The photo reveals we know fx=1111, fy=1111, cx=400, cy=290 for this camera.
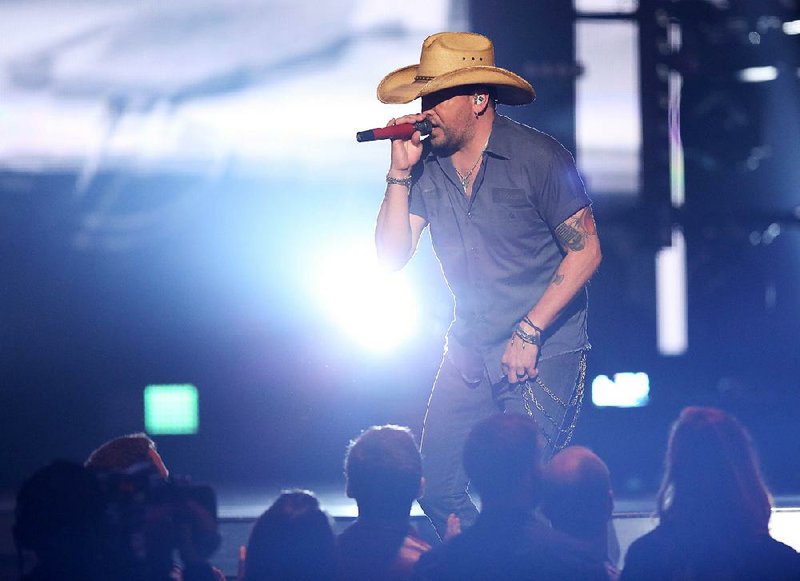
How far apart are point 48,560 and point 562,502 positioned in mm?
1248

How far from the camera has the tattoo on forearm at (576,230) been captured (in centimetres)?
320

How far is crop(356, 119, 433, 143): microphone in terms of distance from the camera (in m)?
3.14

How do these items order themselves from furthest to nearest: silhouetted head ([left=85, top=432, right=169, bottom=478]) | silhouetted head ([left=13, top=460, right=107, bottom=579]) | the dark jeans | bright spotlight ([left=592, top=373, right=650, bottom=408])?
bright spotlight ([left=592, top=373, right=650, bottom=408]) → the dark jeans → silhouetted head ([left=85, top=432, right=169, bottom=478]) → silhouetted head ([left=13, top=460, right=107, bottom=579])

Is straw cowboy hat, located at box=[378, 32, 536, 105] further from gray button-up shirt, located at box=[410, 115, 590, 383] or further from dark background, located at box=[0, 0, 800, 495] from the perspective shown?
dark background, located at box=[0, 0, 800, 495]

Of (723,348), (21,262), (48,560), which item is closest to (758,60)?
(723,348)

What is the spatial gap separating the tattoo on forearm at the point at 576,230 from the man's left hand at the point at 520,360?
321 mm

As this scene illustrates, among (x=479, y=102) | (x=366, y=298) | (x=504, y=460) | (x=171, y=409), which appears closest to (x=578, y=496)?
(x=504, y=460)

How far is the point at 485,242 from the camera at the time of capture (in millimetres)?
3318

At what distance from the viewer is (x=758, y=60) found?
6891 mm

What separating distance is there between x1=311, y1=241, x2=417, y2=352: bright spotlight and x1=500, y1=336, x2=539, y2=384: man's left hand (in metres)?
3.21

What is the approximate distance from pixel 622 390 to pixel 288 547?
14.2 ft

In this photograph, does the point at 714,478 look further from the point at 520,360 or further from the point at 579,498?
the point at 520,360

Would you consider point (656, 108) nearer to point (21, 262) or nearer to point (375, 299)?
point (375, 299)

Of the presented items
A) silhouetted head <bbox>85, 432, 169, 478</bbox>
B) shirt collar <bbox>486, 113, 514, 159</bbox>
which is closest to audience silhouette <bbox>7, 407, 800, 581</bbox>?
silhouetted head <bbox>85, 432, 169, 478</bbox>
